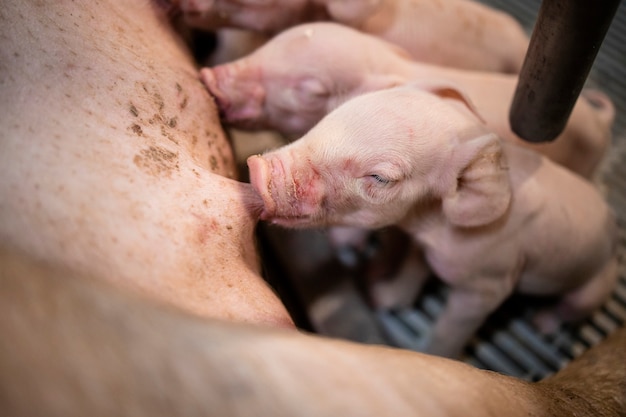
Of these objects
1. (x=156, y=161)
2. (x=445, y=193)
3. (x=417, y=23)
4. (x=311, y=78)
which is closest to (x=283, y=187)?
(x=156, y=161)

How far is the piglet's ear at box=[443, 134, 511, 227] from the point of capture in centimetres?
140

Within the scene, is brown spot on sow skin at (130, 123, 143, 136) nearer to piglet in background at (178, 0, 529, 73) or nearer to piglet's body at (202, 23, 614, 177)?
piglet's body at (202, 23, 614, 177)

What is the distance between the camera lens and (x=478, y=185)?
1.45 m

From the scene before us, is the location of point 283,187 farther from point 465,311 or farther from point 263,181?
point 465,311

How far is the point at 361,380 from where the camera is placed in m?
0.85

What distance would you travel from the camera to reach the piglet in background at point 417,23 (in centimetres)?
185

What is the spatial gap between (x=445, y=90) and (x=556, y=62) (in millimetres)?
399

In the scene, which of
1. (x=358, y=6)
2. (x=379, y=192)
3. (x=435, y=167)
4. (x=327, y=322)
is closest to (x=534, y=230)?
(x=435, y=167)

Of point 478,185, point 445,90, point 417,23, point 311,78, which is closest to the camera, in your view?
point 478,185

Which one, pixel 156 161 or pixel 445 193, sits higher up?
pixel 156 161

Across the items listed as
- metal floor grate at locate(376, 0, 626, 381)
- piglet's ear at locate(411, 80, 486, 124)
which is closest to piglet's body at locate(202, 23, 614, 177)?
piglet's ear at locate(411, 80, 486, 124)

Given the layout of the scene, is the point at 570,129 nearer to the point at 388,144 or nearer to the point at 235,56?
the point at 388,144

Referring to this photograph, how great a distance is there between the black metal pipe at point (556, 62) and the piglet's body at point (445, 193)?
104 mm

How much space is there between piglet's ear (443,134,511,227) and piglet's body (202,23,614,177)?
0.33m
